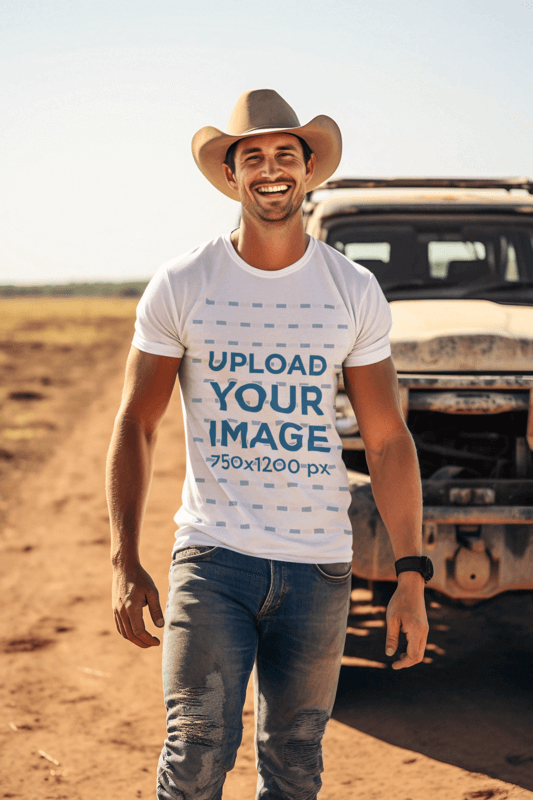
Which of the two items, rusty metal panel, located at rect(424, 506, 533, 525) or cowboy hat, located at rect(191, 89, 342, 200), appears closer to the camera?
cowboy hat, located at rect(191, 89, 342, 200)

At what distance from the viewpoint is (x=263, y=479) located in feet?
7.55

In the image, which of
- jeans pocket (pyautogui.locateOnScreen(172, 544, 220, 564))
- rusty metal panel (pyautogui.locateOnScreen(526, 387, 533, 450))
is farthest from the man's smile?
rusty metal panel (pyautogui.locateOnScreen(526, 387, 533, 450))

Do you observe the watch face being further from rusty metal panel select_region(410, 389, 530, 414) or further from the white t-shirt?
rusty metal panel select_region(410, 389, 530, 414)

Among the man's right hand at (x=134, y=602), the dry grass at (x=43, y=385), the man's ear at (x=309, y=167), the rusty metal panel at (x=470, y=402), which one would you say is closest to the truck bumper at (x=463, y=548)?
the rusty metal panel at (x=470, y=402)

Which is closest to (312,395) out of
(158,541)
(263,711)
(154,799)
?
(263,711)

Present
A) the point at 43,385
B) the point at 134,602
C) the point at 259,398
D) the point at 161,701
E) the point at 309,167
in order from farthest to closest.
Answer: the point at 43,385, the point at 161,701, the point at 309,167, the point at 259,398, the point at 134,602

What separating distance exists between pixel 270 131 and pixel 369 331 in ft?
2.12

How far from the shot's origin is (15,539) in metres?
7.38

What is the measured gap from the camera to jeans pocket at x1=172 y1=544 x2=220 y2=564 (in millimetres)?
2289

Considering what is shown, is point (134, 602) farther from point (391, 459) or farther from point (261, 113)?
point (261, 113)

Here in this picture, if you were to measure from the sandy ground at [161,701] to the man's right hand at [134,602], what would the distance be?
1.63 m

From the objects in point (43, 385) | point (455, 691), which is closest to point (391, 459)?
point (455, 691)

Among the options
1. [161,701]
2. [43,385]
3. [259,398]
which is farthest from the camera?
[43,385]

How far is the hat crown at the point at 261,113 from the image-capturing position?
2.53 m
